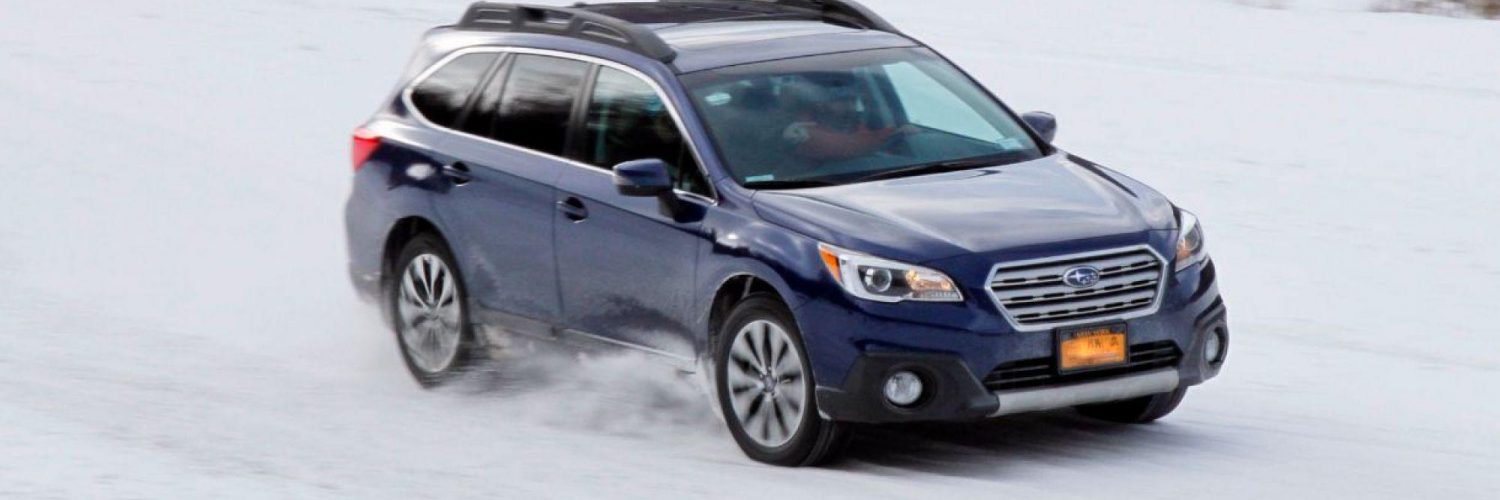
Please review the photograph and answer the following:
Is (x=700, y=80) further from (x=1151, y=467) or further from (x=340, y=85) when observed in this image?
(x=340, y=85)

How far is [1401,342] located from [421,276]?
4.07 m

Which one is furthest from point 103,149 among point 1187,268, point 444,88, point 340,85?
point 1187,268

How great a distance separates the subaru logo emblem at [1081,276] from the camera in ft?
Answer: 25.3

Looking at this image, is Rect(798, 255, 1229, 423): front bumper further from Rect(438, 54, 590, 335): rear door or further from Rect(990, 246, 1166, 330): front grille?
Rect(438, 54, 590, 335): rear door

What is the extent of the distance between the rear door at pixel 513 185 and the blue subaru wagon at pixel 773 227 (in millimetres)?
11

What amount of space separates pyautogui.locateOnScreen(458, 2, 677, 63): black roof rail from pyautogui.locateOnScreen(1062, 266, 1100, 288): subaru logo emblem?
1.86 meters

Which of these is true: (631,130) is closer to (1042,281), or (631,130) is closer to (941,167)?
(941,167)

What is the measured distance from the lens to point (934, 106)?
29.7ft

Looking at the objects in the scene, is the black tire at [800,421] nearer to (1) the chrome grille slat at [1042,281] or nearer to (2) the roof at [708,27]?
(1) the chrome grille slat at [1042,281]

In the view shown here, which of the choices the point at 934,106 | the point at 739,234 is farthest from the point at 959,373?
the point at 934,106

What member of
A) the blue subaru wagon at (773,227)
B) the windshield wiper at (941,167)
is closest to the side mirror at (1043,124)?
the blue subaru wagon at (773,227)

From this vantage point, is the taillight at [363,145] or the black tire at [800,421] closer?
the black tire at [800,421]

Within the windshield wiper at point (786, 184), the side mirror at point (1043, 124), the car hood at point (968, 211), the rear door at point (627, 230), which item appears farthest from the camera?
the side mirror at point (1043, 124)

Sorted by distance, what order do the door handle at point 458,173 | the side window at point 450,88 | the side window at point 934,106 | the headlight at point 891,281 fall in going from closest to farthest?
the headlight at point 891,281 → the side window at point 934,106 → the door handle at point 458,173 → the side window at point 450,88
